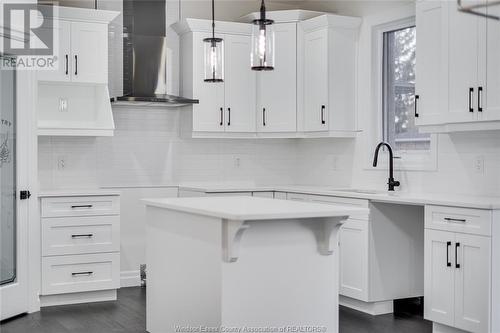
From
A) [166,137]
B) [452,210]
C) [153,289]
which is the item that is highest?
[166,137]

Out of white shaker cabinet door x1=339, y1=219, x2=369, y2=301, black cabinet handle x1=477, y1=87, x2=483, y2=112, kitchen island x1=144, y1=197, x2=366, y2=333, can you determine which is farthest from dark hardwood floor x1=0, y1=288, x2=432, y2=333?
black cabinet handle x1=477, y1=87, x2=483, y2=112

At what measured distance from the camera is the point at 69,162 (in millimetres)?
6207

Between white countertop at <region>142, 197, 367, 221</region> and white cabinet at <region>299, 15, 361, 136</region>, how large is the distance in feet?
6.97

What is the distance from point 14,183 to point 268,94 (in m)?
2.54

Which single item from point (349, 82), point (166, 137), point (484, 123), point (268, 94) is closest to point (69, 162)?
point (166, 137)

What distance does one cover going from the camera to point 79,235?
562cm

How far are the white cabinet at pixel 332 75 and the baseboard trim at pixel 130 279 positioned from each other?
2134mm

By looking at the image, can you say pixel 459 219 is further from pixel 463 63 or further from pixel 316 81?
pixel 316 81

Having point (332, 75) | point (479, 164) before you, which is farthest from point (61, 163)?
point (479, 164)

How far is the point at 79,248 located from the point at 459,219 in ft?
10.0

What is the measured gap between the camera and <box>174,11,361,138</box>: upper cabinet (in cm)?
623

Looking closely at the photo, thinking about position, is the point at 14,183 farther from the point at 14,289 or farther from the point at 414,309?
the point at 414,309
